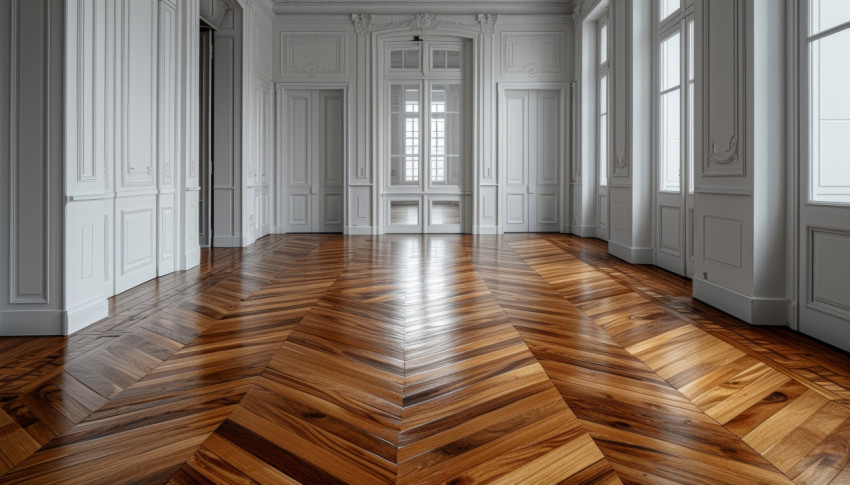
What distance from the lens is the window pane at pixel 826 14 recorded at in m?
3.42

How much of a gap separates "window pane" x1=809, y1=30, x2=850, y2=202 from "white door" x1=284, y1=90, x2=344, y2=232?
25.1 ft

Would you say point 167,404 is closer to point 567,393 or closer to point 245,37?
point 567,393

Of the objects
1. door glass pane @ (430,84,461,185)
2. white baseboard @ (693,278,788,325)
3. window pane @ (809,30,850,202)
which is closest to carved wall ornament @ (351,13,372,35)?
door glass pane @ (430,84,461,185)

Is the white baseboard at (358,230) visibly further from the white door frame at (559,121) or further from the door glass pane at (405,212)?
the white door frame at (559,121)

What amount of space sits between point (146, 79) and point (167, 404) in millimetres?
3803

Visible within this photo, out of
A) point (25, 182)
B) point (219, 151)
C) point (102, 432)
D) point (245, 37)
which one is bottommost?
point (102, 432)

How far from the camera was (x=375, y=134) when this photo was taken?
408 inches

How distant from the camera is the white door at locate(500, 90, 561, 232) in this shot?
10.6m

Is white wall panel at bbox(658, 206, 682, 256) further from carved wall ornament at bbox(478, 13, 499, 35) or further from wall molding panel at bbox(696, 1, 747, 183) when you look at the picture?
carved wall ornament at bbox(478, 13, 499, 35)

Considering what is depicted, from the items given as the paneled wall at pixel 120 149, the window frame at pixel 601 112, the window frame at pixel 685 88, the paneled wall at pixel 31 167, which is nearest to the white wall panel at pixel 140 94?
the paneled wall at pixel 120 149

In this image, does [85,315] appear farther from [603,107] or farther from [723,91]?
[603,107]

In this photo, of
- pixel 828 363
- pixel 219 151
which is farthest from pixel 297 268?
pixel 828 363

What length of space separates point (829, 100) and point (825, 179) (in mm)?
424

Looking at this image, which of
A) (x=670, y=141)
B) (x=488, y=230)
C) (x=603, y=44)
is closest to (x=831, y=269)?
(x=670, y=141)
